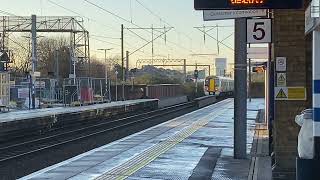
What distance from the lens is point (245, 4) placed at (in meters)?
7.14

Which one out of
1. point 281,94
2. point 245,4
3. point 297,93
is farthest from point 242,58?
point 245,4

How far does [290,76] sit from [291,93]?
1.00 ft

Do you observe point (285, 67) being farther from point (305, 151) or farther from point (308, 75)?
point (305, 151)

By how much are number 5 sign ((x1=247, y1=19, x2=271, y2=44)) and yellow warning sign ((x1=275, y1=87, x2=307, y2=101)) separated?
5.50ft

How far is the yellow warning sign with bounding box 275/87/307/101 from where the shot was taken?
33.4 feet

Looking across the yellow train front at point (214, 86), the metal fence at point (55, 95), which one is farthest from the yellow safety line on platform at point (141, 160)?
the yellow train front at point (214, 86)

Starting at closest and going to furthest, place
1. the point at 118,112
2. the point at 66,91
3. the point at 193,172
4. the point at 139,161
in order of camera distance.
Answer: the point at 193,172, the point at 139,161, the point at 118,112, the point at 66,91

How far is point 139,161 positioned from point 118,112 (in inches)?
1083

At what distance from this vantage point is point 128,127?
87.3 ft

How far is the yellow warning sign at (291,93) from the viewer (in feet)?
33.4

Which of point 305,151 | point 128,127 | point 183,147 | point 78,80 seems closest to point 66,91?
point 78,80

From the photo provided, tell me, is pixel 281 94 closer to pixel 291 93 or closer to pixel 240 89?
pixel 291 93

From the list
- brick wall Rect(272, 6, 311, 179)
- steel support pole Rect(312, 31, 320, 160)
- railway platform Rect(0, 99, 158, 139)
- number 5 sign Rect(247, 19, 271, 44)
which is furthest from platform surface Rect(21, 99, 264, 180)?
railway platform Rect(0, 99, 158, 139)

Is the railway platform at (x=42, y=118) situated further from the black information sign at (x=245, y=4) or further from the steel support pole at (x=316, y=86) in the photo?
the steel support pole at (x=316, y=86)
